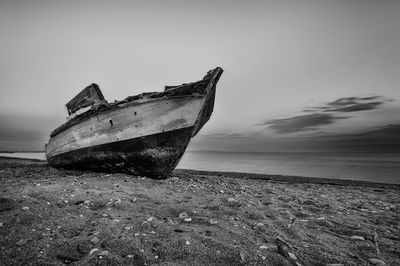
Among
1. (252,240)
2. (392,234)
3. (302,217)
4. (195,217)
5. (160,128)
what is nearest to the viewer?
(252,240)

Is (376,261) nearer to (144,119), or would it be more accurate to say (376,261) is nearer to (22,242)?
(22,242)

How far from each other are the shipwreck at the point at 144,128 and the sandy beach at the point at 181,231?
2167 millimetres

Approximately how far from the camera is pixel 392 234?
11.4 ft

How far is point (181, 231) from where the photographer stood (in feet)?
9.94

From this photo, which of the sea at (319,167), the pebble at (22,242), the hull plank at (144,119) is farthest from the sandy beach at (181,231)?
the sea at (319,167)

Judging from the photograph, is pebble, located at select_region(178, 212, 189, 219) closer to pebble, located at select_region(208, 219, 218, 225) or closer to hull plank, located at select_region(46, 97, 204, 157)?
pebble, located at select_region(208, 219, 218, 225)

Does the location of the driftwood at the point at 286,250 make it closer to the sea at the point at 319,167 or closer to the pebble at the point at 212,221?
the pebble at the point at 212,221

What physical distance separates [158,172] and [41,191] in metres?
3.27

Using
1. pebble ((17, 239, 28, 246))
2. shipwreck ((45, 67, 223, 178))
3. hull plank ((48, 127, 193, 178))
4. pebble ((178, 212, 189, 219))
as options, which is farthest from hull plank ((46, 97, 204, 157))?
pebble ((17, 239, 28, 246))

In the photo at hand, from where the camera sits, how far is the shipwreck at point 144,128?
6.77 metres

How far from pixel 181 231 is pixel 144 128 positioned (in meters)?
4.38

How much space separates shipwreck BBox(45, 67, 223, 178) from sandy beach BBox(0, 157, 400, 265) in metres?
2.17

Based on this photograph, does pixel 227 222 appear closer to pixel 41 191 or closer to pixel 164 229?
pixel 164 229

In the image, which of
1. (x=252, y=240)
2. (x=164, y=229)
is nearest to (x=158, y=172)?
(x=164, y=229)
